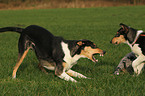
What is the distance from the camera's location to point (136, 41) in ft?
19.6

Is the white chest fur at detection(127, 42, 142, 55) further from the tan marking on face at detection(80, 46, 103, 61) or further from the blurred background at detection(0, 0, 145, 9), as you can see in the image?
the blurred background at detection(0, 0, 145, 9)

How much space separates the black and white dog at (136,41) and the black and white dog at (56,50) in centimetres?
97

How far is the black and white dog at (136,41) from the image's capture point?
5812 millimetres

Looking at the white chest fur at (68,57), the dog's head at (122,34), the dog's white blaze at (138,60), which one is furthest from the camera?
the dog's head at (122,34)

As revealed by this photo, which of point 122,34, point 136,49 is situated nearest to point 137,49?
point 136,49

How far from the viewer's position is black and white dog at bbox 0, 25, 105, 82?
5.72 metres

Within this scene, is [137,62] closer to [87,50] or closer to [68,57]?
[87,50]

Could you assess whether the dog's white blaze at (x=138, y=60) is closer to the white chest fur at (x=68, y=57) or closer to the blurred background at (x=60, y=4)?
the white chest fur at (x=68, y=57)

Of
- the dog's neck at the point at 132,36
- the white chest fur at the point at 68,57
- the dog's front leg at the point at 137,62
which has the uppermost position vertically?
the dog's neck at the point at 132,36

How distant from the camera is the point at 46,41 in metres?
6.02

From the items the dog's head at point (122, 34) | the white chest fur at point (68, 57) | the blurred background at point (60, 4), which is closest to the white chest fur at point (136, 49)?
the dog's head at point (122, 34)

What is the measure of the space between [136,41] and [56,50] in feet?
7.45

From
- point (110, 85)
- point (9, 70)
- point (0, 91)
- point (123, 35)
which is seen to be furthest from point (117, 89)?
point (9, 70)

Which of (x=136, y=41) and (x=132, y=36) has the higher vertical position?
(x=132, y=36)
